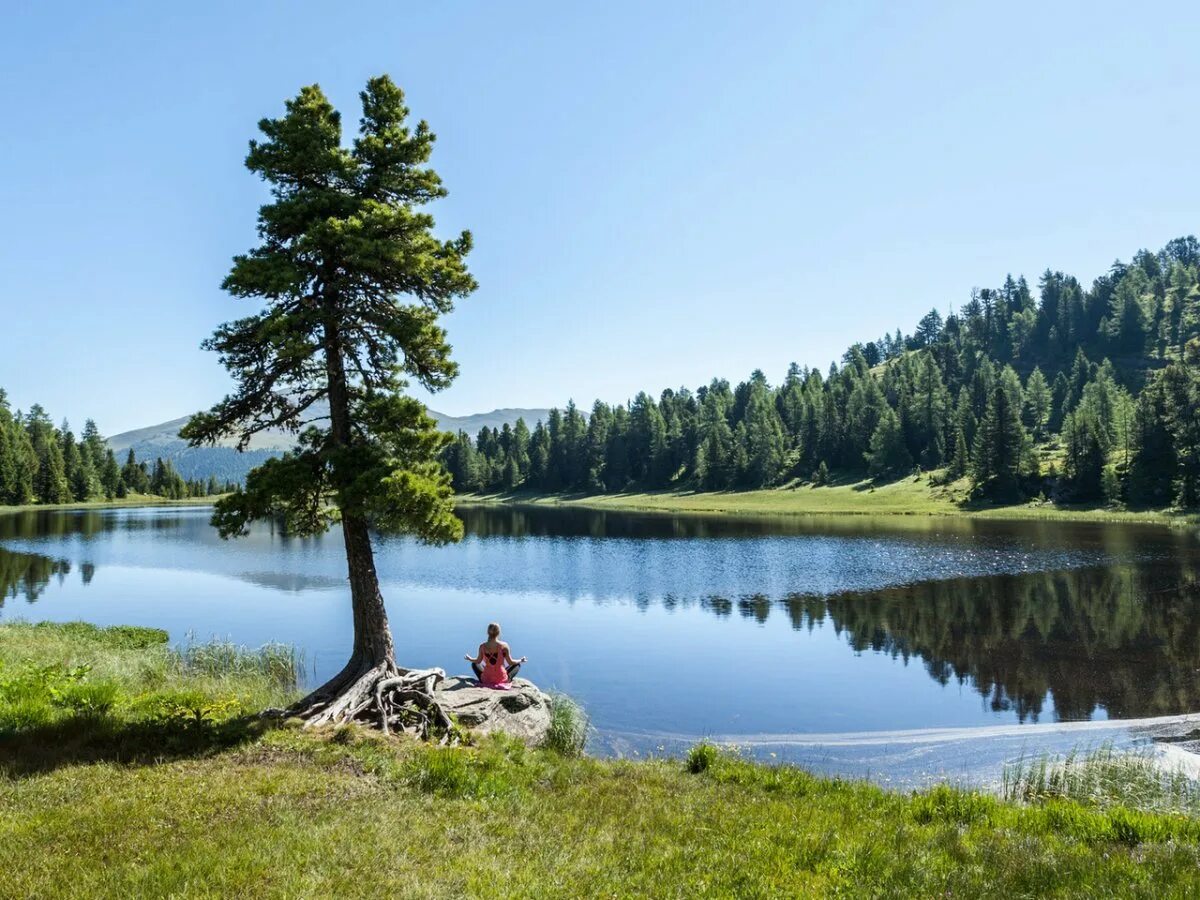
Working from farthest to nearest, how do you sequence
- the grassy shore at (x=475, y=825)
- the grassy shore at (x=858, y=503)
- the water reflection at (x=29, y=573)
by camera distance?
the grassy shore at (x=858, y=503) < the water reflection at (x=29, y=573) < the grassy shore at (x=475, y=825)

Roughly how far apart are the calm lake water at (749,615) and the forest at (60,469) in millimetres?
80217

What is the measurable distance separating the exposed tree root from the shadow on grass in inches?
59.7

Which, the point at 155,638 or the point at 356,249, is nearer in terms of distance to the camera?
the point at 356,249

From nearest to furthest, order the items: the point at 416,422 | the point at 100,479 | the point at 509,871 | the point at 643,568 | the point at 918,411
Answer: the point at 509,871 → the point at 416,422 → the point at 643,568 → the point at 918,411 → the point at 100,479

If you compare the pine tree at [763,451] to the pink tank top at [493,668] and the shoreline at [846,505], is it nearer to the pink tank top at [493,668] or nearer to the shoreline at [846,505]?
the shoreline at [846,505]

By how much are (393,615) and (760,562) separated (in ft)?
→ 99.1

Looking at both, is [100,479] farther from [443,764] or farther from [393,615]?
[443,764]

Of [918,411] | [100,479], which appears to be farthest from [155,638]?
[100,479]

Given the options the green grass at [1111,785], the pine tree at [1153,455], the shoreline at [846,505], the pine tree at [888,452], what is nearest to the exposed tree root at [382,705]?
the green grass at [1111,785]

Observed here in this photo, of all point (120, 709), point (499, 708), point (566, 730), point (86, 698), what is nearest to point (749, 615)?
point (566, 730)

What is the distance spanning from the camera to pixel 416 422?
1722 centimetres

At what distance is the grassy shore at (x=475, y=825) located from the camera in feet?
25.8

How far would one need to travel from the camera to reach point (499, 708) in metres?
17.1

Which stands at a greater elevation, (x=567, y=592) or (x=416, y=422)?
(x=416, y=422)
